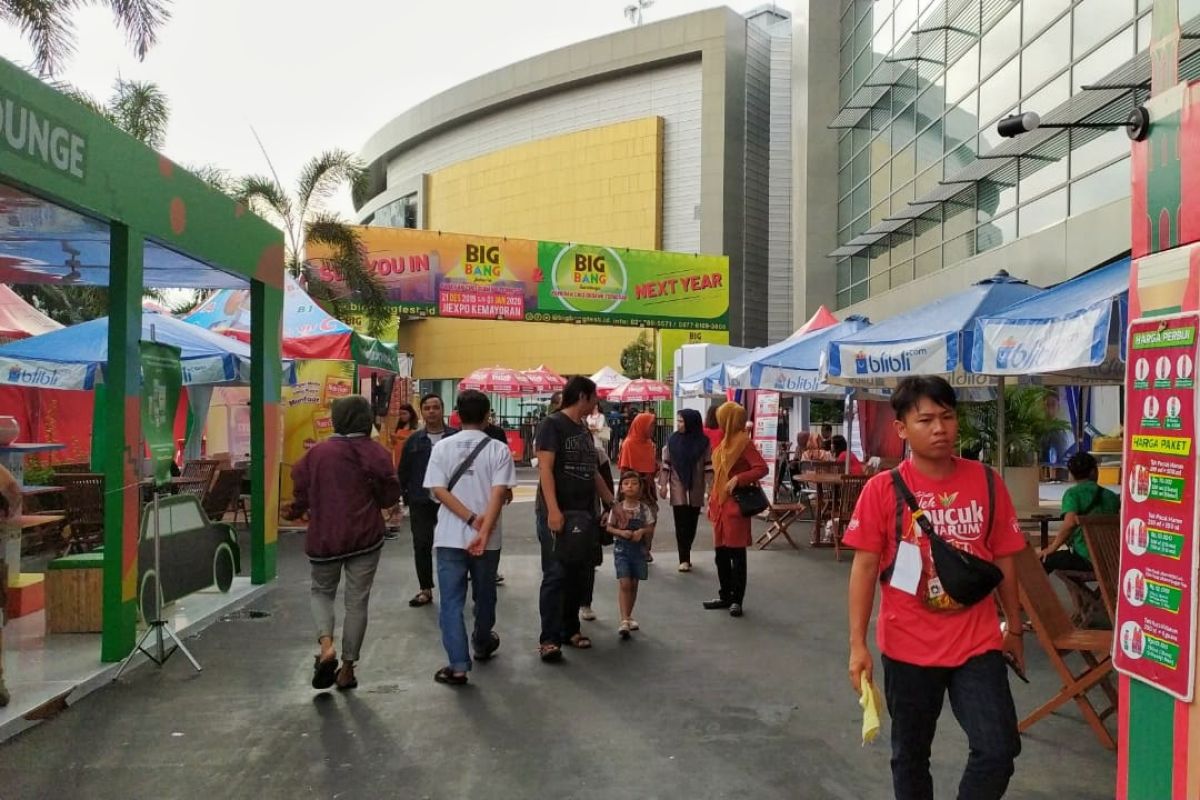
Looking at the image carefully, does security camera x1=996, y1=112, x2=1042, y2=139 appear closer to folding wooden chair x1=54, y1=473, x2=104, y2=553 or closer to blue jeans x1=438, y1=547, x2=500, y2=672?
blue jeans x1=438, y1=547, x2=500, y2=672

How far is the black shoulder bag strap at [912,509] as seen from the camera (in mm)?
2936

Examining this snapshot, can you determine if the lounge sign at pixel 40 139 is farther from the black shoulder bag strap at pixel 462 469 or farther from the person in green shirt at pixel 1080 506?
the person in green shirt at pixel 1080 506

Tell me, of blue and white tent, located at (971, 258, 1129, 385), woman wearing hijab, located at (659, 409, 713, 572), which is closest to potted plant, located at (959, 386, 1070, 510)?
woman wearing hijab, located at (659, 409, 713, 572)

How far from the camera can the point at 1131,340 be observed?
10.6 ft

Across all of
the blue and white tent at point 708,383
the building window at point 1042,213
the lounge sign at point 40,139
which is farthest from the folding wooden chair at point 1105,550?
the building window at point 1042,213

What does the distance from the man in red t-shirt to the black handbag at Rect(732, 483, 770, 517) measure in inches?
162

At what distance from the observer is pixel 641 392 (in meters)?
27.6

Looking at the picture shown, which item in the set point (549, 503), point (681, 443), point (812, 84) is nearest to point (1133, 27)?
point (681, 443)

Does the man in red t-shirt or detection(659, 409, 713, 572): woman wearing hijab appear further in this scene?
detection(659, 409, 713, 572): woman wearing hijab

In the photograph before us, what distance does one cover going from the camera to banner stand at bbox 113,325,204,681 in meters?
5.80

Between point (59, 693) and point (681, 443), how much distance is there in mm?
5404

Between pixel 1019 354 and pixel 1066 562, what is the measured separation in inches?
70.1

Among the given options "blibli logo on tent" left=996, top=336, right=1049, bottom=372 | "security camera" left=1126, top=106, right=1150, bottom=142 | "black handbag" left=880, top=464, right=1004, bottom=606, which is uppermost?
"security camera" left=1126, top=106, right=1150, bottom=142

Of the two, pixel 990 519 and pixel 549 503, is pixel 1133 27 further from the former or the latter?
pixel 990 519
